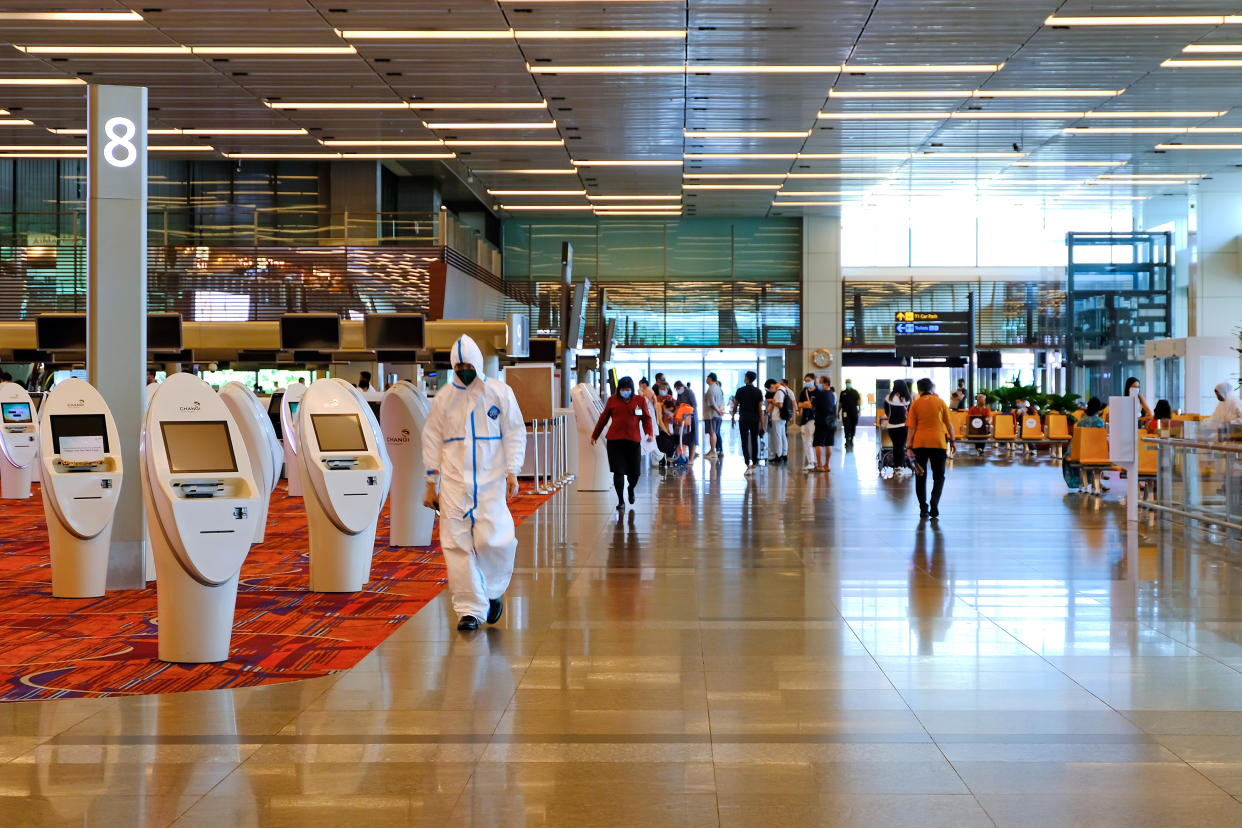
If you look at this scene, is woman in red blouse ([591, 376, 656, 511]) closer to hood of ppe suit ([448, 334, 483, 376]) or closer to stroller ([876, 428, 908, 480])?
hood of ppe suit ([448, 334, 483, 376])

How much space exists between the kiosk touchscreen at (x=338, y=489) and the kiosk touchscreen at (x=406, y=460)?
171cm

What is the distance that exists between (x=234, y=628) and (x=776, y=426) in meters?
17.0

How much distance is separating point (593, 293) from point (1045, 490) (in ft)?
71.0

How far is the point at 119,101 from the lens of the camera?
870 cm

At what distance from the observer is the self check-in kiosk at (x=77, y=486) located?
8.12 metres

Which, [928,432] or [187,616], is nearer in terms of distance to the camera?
[187,616]

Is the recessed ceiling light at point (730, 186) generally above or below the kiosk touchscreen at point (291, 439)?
above

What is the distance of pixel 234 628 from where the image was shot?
7102 millimetres

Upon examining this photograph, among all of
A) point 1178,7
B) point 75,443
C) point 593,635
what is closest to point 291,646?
point 593,635

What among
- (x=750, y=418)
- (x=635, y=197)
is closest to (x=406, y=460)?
(x=750, y=418)

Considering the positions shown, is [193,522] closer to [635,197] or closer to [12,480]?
[12,480]

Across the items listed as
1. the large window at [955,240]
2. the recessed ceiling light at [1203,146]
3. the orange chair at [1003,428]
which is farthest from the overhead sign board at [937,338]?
the large window at [955,240]

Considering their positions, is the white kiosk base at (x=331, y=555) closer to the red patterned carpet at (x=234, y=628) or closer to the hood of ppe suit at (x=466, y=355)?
the red patterned carpet at (x=234, y=628)

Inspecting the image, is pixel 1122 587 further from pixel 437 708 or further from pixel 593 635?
pixel 437 708
